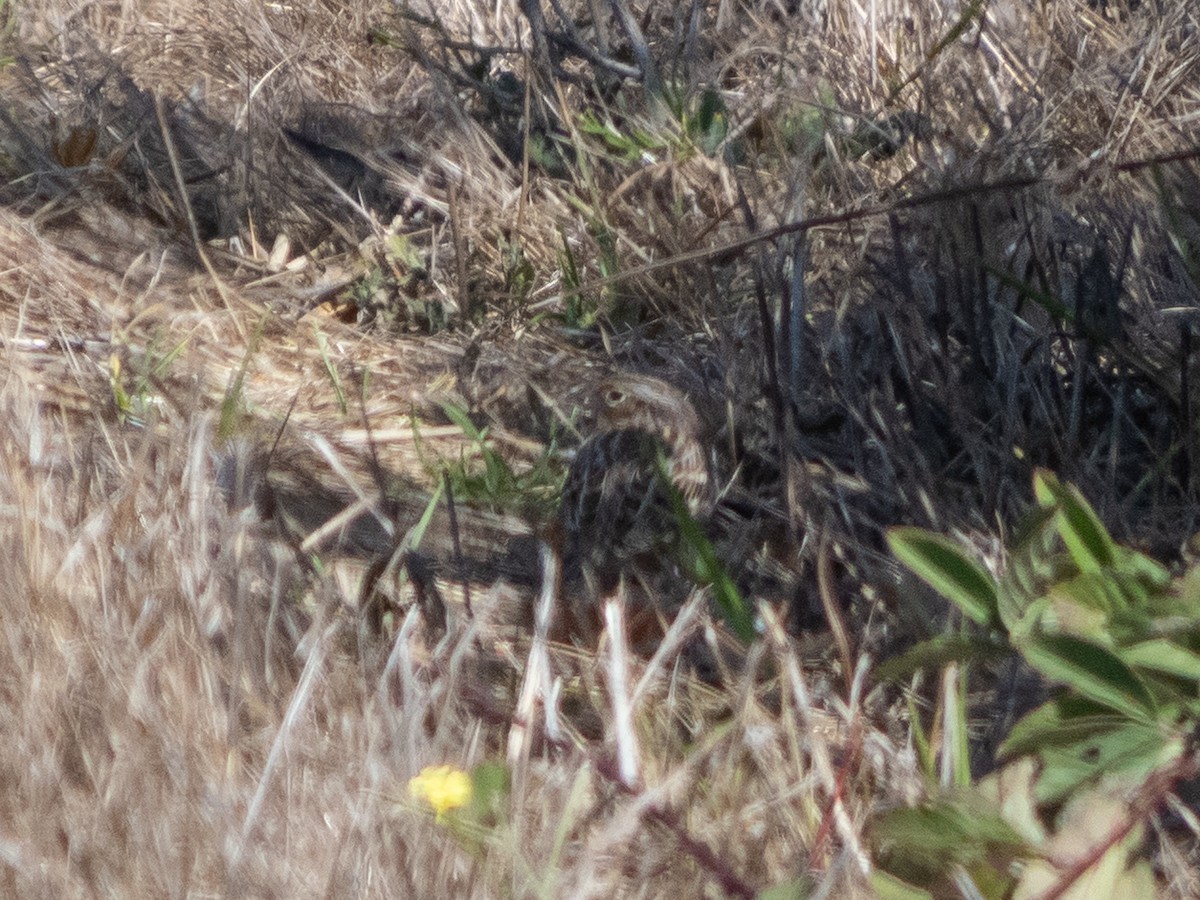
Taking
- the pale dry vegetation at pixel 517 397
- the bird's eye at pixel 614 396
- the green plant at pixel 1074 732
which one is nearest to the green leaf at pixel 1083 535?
the green plant at pixel 1074 732

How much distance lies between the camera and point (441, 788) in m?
1.63

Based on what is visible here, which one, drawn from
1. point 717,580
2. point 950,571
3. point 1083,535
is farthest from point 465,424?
point 1083,535

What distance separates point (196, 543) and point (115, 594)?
119 mm

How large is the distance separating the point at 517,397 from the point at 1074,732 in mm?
1996

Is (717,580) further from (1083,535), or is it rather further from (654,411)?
(654,411)

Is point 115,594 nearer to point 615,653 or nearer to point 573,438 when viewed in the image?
point 615,653

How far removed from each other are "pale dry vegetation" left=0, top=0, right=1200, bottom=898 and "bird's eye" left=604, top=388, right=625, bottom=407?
0.16 meters

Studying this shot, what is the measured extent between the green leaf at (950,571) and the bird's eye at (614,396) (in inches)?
54.5

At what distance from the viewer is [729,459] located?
113 inches

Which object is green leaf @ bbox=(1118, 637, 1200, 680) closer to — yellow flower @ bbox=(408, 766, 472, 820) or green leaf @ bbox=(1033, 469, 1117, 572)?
green leaf @ bbox=(1033, 469, 1117, 572)

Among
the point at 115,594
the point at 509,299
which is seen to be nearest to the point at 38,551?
the point at 115,594

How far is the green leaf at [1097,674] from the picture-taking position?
1612 mm

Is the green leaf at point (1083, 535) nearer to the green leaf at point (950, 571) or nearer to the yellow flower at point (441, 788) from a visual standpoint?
the green leaf at point (950, 571)

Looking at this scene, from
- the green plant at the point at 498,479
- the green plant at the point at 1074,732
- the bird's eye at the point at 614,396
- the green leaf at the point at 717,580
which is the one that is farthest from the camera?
the bird's eye at the point at 614,396
